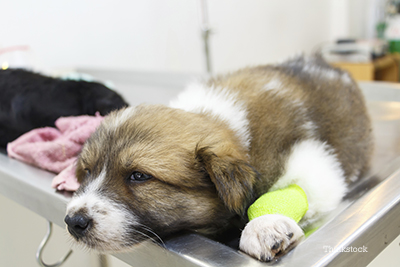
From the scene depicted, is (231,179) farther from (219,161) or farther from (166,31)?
(166,31)

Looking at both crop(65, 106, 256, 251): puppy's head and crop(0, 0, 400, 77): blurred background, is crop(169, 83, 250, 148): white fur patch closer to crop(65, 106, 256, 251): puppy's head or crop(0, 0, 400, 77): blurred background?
crop(65, 106, 256, 251): puppy's head

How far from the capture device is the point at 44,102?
1598mm

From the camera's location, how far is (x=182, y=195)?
992 mm

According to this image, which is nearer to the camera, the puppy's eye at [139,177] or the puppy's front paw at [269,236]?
the puppy's front paw at [269,236]

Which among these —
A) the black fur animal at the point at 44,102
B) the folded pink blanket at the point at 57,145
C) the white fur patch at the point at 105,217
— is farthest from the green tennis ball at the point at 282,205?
the black fur animal at the point at 44,102

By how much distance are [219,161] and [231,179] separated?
6 centimetres

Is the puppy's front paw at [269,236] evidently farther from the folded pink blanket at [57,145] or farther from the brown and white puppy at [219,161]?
the folded pink blanket at [57,145]

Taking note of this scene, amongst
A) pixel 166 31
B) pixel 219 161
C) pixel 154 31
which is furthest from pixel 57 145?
pixel 166 31

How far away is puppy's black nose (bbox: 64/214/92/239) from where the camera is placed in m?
0.91

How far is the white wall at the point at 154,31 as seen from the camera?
9.80 feet

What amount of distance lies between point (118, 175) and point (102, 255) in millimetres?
213

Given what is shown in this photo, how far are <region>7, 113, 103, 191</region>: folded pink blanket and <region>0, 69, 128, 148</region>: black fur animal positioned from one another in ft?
0.34

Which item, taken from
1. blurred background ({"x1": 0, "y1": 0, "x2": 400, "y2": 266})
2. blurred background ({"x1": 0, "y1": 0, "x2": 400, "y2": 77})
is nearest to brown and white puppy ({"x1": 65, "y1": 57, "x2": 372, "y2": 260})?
blurred background ({"x1": 0, "y1": 0, "x2": 400, "y2": 266})

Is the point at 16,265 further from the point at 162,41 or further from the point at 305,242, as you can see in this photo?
the point at 162,41
